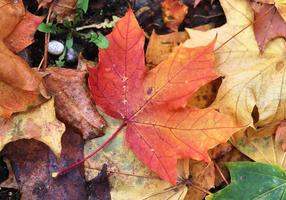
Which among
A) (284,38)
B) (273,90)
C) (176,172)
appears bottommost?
(176,172)

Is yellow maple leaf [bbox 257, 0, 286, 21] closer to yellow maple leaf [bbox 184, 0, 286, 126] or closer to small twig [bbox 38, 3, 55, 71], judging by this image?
yellow maple leaf [bbox 184, 0, 286, 126]

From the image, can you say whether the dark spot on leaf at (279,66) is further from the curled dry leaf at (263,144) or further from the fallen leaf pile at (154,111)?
the curled dry leaf at (263,144)

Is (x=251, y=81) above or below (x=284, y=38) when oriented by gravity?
below

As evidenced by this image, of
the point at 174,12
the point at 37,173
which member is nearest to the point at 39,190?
the point at 37,173

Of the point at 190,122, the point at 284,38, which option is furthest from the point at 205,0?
the point at 190,122

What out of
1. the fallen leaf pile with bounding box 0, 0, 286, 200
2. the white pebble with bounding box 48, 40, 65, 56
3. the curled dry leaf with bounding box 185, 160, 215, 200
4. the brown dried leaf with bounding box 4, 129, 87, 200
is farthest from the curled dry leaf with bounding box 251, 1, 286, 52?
the brown dried leaf with bounding box 4, 129, 87, 200

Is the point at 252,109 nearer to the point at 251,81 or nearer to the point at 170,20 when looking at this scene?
the point at 251,81

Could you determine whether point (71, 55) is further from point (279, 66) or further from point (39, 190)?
point (279, 66)

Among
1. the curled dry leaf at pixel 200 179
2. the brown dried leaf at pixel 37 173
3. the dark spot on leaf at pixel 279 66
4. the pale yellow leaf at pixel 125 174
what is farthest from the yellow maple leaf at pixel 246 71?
the brown dried leaf at pixel 37 173
